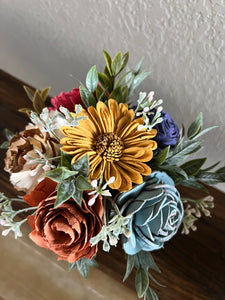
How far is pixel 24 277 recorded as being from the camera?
59cm

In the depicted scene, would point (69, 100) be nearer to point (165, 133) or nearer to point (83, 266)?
point (165, 133)

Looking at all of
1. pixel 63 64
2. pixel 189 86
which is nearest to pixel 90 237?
pixel 189 86

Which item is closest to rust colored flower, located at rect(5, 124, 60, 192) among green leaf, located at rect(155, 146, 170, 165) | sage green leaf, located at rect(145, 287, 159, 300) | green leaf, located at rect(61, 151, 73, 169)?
green leaf, located at rect(61, 151, 73, 169)

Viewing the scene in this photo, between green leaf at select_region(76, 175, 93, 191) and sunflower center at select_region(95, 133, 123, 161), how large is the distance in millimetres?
44

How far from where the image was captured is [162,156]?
1.50 feet

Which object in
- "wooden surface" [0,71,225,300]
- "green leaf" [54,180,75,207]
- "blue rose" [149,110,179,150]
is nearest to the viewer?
"green leaf" [54,180,75,207]

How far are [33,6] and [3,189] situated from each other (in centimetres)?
41

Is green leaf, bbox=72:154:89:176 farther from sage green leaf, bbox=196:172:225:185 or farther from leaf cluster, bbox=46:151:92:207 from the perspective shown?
sage green leaf, bbox=196:172:225:185

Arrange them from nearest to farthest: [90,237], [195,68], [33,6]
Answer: [90,237] < [195,68] < [33,6]

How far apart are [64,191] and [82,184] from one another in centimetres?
2

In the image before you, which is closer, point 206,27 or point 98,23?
point 206,27

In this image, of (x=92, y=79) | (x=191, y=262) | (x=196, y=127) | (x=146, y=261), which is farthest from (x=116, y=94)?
(x=191, y=262)

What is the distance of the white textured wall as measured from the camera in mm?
506

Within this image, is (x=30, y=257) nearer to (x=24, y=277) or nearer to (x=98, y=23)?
(x=24, y=277)
